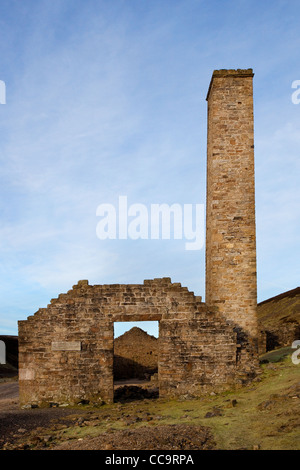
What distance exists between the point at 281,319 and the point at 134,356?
14822 millimetres

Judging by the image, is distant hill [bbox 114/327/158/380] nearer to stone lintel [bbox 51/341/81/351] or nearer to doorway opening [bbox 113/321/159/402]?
doorway opening [bbox 113/321/159/402]

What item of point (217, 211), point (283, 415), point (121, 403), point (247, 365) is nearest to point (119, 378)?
point (121, 403)

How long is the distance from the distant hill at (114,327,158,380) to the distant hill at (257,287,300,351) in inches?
244

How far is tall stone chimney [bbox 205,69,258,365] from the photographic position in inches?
540

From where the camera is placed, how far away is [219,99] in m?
14.6

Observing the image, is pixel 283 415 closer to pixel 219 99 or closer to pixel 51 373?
pixel 51 373

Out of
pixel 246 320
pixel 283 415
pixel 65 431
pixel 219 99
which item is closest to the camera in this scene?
pixel 283 415

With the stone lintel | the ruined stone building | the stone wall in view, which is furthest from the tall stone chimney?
the stone lintel

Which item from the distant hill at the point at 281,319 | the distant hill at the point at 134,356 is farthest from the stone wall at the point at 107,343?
the distant hill at the point at 281,319

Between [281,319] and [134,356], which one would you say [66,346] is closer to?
[134,356]

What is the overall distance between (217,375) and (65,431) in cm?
534

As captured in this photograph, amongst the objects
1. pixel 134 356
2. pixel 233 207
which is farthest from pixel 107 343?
pixel 134 356

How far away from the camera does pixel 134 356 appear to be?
71.8ft

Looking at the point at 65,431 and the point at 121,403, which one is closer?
the point at 65,431
